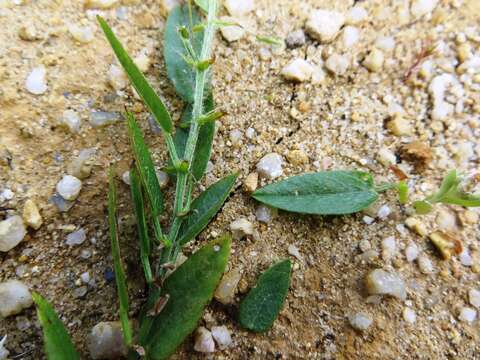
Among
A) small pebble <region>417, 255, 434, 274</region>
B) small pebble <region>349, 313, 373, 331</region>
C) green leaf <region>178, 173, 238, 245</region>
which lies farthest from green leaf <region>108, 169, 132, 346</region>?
small pebble <region>417, 255, 434, 274</region>

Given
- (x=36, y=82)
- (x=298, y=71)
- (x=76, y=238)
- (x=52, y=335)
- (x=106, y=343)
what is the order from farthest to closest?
(x=298, y=71)
(x=36, y=82)
(x=76, y=238)
(x=106, y=343)
(x=52, y=335)

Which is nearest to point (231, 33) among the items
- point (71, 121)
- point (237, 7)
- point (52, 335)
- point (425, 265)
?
point (237, 7)

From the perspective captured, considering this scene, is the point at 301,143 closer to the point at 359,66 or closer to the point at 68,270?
the point at 359,66

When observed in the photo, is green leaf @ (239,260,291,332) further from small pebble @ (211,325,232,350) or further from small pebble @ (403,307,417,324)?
small pebble @ (403,307,417,324)

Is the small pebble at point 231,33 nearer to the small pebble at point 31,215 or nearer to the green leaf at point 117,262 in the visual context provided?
the green leaf at point 117,262

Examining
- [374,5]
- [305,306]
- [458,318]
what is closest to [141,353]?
[305,306]

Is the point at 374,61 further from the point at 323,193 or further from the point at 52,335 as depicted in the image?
the point at 52,335
